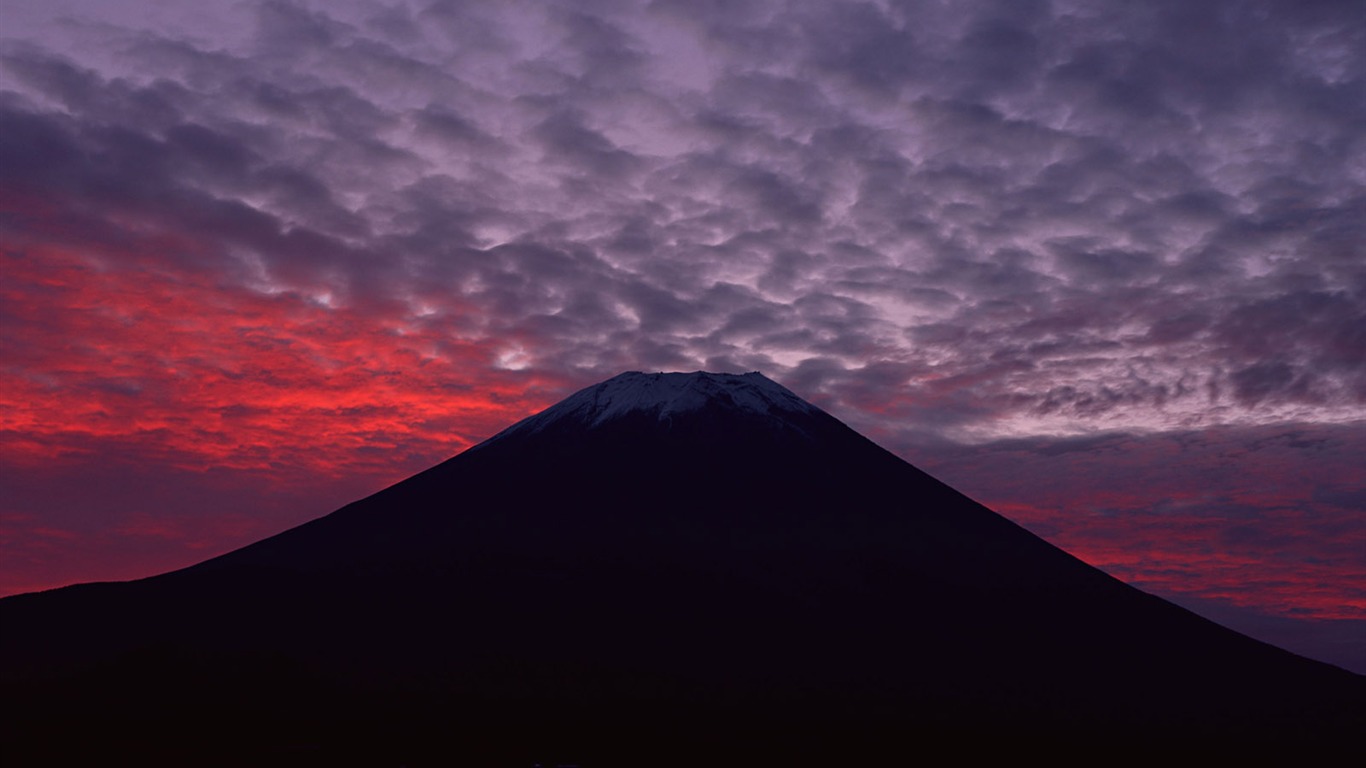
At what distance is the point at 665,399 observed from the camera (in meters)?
173

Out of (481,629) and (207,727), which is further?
(481,629)

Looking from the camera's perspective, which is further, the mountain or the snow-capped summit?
the snow-capped summit

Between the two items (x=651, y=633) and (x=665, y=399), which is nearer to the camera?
(x=651, y=633)

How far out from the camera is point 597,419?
16762 centimetres

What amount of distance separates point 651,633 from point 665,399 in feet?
192

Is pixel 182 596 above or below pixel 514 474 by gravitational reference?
below

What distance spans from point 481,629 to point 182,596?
111 feet

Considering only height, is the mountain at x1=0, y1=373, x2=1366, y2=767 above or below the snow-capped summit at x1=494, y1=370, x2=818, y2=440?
below

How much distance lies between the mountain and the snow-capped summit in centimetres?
59

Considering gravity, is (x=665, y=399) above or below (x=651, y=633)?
above

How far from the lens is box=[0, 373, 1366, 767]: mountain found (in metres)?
91.9

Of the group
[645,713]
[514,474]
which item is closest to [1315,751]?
[645,713]

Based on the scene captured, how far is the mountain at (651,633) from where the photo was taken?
9188cm

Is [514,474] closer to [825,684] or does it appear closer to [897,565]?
[897,565]
